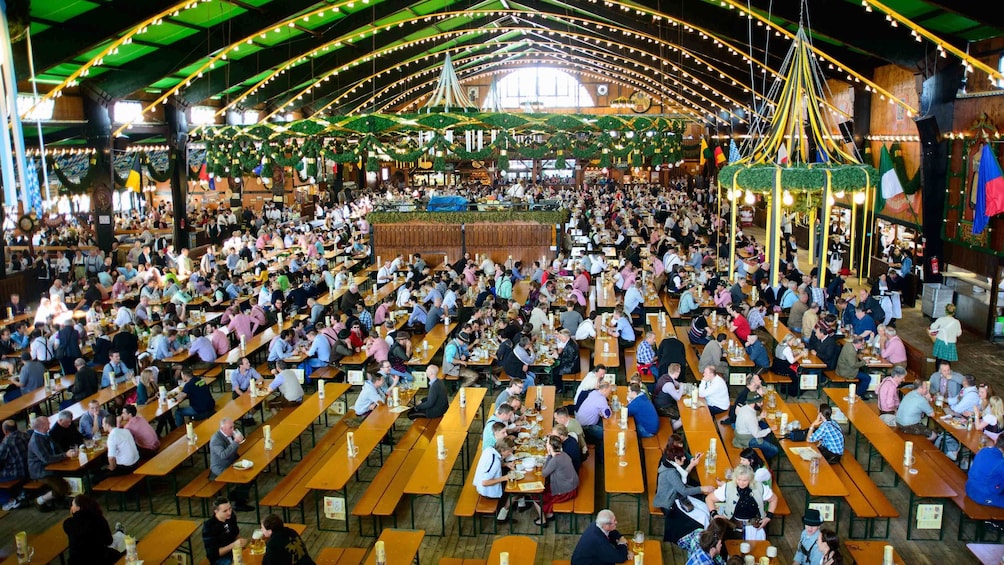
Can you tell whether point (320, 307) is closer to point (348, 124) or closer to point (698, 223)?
point (348, 124)

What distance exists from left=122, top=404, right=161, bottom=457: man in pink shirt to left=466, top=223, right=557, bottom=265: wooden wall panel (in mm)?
14202

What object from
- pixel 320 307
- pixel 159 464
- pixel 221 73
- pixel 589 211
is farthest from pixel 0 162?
pixel 589 211

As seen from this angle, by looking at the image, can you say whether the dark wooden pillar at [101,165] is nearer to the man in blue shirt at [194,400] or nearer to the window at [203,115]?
the window at [203,115]

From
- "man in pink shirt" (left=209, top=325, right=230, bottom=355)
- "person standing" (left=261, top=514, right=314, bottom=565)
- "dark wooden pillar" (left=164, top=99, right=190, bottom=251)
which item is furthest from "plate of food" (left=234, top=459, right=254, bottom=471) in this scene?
"dark wooden pillar" (left=164, top=99, right=190, bottom=251)

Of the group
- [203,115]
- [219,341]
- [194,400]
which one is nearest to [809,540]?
[194,400]

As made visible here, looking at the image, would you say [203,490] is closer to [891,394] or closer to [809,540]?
[809,540]

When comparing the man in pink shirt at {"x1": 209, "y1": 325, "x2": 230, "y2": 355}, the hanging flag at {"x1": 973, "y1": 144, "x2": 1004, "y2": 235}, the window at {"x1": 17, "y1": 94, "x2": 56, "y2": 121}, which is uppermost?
the window at {"x1": 17, "y1": 94, "x2": 56, "y2": 121}

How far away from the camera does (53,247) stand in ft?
81.1

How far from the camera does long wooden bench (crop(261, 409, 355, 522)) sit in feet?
26.4

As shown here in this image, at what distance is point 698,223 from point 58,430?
78.9 feet

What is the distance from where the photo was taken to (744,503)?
7.21m

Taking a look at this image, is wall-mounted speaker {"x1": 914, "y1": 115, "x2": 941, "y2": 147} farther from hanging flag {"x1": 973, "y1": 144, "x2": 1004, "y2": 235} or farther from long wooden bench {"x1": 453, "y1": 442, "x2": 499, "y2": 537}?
long wooden bench {"x1": 453, "y1": 442, "x2": 499, "y2": 537}

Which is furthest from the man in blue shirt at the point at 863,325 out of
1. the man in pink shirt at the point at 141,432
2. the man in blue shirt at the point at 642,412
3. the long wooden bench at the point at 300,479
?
the man in pink shirt at the point at 141,432

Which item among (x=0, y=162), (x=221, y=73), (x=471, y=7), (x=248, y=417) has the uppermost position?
(x=471, y=7)
